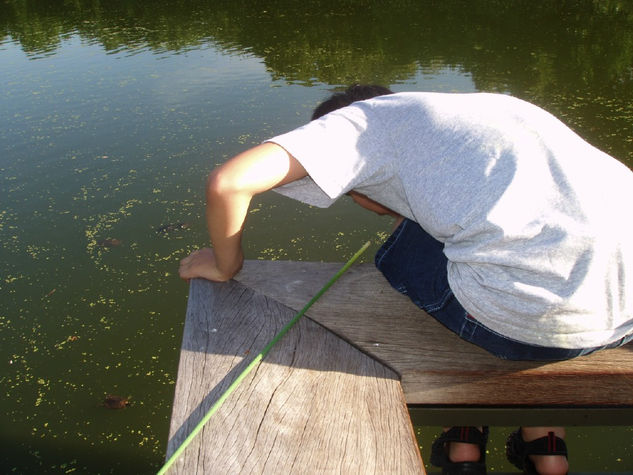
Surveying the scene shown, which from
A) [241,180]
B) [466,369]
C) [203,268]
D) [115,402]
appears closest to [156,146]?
[115,402]

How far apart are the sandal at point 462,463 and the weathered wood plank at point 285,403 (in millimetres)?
302

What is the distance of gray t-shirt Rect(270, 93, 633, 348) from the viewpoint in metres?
0.78

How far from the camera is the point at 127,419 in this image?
64.1 inches

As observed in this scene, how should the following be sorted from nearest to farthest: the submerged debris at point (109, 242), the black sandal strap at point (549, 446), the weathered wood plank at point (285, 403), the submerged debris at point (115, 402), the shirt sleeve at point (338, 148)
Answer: the weathered wood plank at point (285, 403) < the shirt sleeve at point (338, 148) < the black sandal strap at point (549, 446) < the submerged debris at point (115, 402) < the submerged debris at point (109, 242)

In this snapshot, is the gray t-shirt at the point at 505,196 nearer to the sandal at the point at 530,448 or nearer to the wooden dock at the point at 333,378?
the wooden dock at the point at 333,378

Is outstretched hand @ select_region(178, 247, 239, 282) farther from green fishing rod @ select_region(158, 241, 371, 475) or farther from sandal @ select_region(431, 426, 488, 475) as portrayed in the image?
sandal @ select_region(431, 426, 488, 475)

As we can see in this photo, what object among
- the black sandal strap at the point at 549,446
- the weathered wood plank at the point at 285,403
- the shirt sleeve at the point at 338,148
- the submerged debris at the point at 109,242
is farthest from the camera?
the submerged debris at the point at 109,242

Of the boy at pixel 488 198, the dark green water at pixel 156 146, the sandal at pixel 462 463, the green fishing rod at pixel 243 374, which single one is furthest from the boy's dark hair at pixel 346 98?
the dark green water at pixel 156 146

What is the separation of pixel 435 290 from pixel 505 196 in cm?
26

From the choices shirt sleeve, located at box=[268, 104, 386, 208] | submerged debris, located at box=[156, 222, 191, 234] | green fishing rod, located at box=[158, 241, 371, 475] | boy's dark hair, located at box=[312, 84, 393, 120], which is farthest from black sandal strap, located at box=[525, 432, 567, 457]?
submerged debris, located at box=[156, 222, 191, 234]

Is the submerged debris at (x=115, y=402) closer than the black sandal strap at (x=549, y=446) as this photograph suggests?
No

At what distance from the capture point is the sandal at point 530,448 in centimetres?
106

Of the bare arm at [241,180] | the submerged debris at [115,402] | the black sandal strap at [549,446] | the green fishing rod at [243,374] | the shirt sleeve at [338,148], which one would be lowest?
the submerged debris at [115,402]

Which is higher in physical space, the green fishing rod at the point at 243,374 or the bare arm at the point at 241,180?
the bare arm at the point at 241,180
